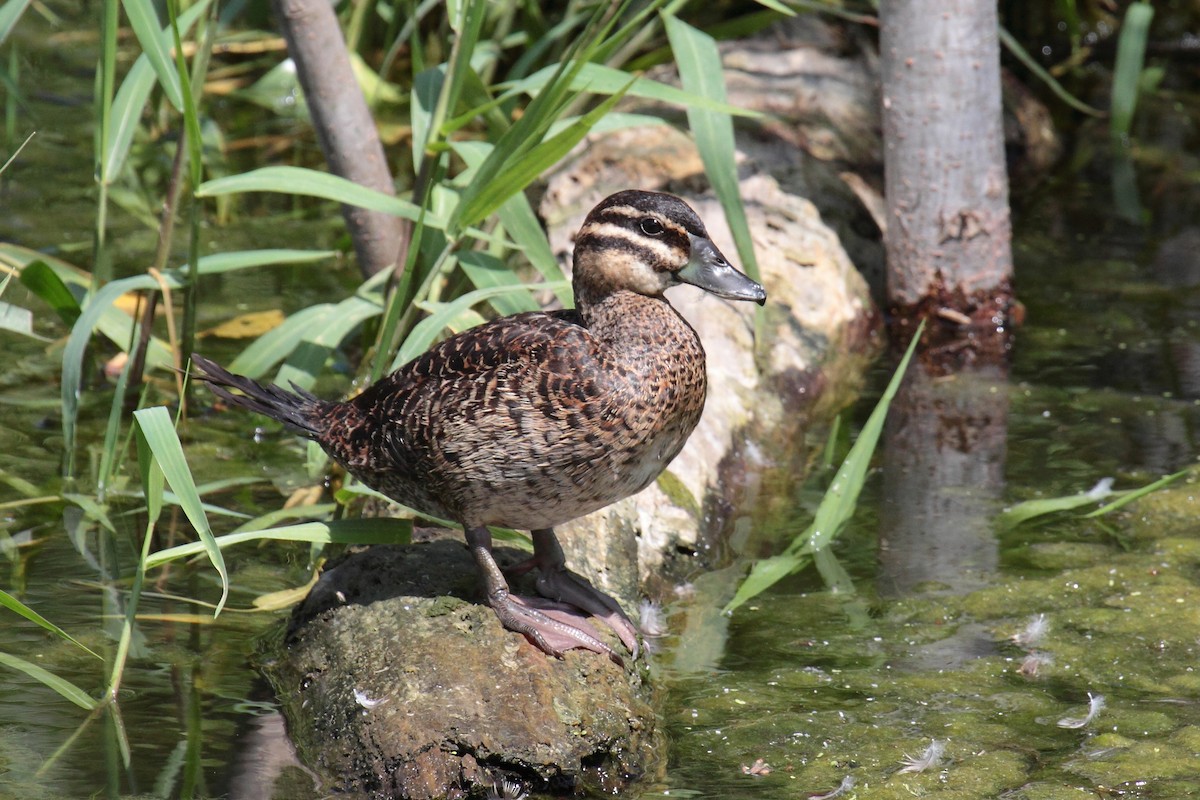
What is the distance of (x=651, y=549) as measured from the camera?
14.0 feet

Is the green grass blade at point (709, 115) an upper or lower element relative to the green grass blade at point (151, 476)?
upper

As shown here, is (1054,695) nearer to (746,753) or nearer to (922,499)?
(746,753)

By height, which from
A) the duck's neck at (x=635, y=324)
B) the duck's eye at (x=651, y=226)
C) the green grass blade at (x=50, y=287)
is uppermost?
the duck's eye at (x=651, y=226)

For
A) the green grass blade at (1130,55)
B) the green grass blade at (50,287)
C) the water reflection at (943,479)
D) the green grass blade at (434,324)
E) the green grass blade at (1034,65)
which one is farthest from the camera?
the green grass blade at (1130,55)

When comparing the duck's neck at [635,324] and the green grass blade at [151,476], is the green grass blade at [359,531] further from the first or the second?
the duck's neck at [635,324]

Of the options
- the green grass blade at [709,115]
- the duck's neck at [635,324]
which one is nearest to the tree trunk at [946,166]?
the green grass blade at [709,115]

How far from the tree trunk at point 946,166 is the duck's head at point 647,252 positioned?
2375 mm

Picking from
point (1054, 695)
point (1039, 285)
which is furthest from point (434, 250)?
point (1039, 285)

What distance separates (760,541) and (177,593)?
1731mm

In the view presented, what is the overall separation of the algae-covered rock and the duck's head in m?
0.84

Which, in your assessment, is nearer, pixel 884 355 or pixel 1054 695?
pixel 1054 695

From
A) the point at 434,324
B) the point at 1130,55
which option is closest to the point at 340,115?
the point at 434,324

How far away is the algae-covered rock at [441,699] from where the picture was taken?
3.20 meters

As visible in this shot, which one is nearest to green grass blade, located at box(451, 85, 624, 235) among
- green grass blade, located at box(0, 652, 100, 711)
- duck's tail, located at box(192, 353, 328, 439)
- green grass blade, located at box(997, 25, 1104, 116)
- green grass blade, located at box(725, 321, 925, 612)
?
duck's tail, located at box(192, 353, 328, 439)
